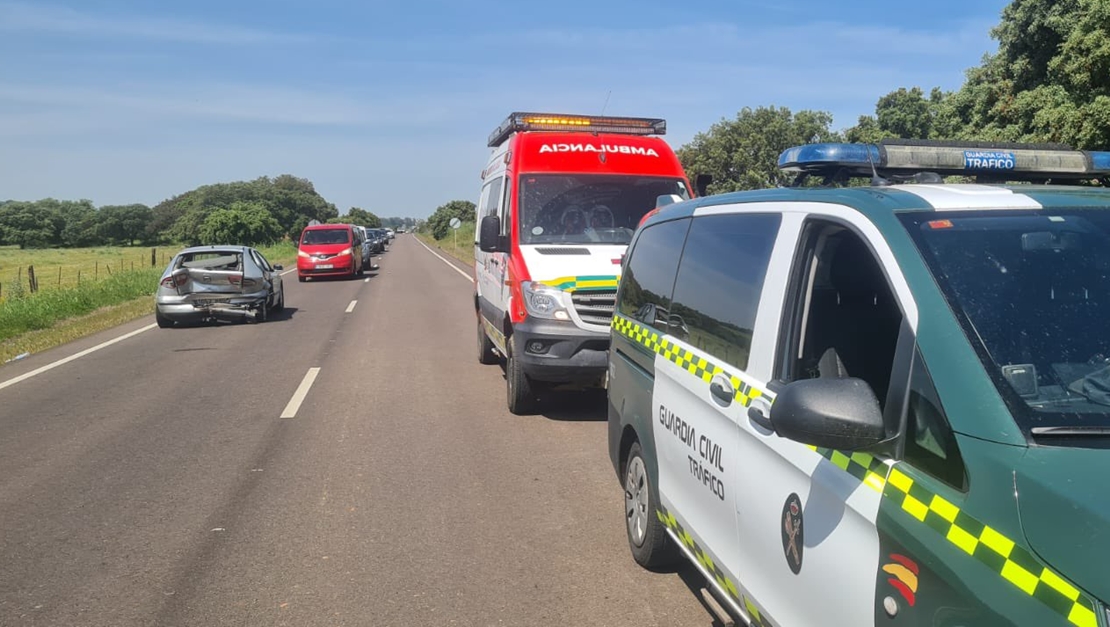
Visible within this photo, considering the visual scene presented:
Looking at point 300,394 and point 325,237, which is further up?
point 325,237

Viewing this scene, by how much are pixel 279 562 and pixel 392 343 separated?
9.07 m

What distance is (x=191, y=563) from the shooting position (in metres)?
4.71

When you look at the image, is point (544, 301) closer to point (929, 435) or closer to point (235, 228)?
point (929, 435)

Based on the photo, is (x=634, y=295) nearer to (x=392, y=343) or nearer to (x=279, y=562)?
(x=279, y=562)

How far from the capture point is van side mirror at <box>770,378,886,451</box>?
2238 mm

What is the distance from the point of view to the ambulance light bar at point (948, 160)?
3668 mm

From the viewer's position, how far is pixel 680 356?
3.92 metres

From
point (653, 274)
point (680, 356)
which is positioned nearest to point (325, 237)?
point (653, 274)

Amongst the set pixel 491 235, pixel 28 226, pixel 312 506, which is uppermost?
pixel 28 226

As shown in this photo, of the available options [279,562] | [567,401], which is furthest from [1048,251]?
[567,401]

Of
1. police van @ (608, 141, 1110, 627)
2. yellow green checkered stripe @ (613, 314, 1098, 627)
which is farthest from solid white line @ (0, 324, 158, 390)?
yellow green checkered stripe @ (613, 314, 1098, 627)

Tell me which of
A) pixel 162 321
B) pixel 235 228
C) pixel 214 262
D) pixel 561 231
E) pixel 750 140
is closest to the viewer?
pixel 561 231

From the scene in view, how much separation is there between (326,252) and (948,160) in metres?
27.2

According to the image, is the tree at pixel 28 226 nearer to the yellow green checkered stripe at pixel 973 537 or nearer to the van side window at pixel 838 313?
the van side window at pixel 838 313
